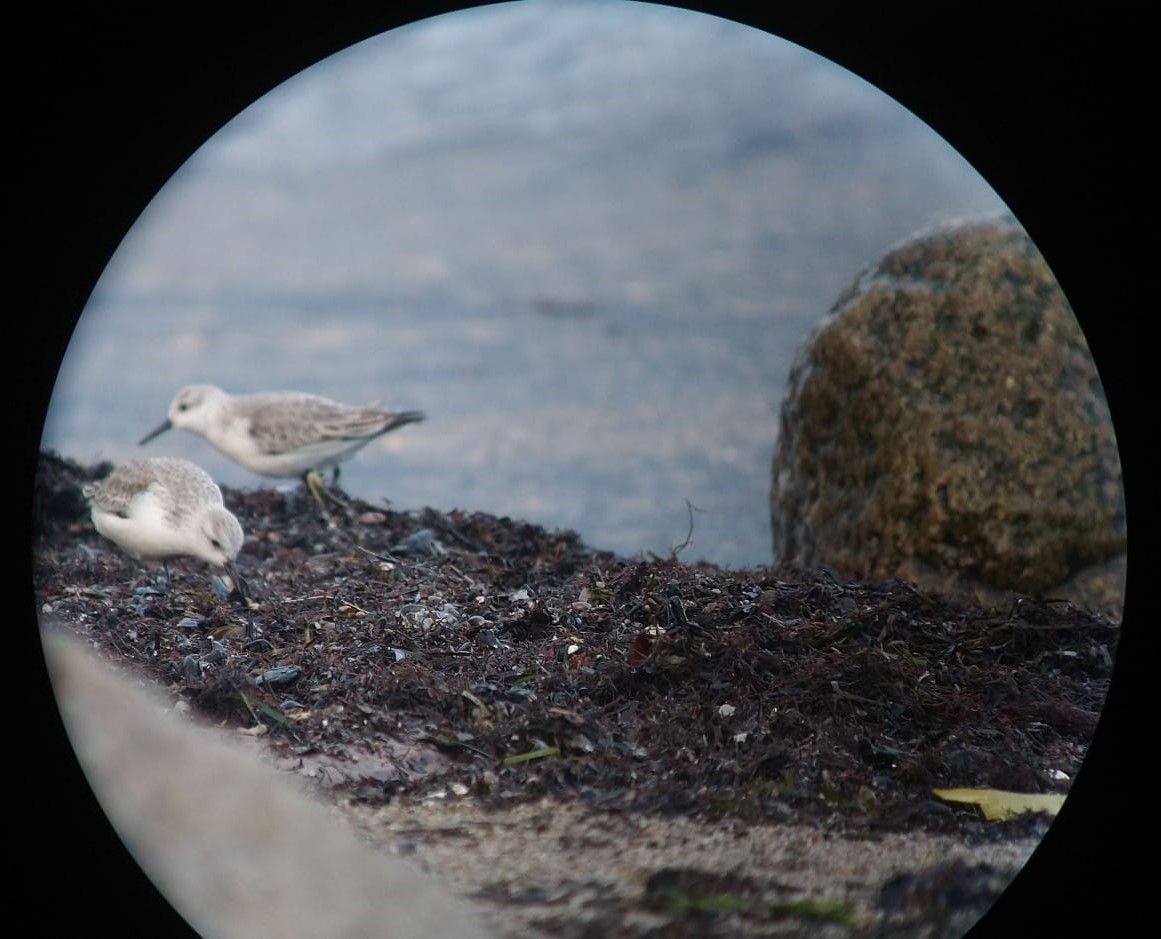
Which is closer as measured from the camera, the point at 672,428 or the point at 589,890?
the point at 589,890

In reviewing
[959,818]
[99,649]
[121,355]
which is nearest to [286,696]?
[99,649]

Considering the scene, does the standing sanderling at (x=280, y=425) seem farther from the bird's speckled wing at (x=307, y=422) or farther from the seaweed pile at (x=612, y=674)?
the seaweed pile at (x=612, y=674)

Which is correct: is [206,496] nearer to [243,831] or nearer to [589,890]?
[243,831]

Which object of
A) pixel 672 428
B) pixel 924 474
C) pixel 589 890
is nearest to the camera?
pixel 589 890

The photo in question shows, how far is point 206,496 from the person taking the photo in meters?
3.53

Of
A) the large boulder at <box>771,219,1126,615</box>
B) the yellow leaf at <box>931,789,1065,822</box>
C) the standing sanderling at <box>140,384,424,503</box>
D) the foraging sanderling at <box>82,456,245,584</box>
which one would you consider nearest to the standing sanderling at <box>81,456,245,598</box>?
the foraging sanderling at <box>82,456,245,584</box>

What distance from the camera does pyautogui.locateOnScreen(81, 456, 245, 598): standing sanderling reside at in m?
3.50

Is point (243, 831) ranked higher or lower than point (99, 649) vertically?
lower

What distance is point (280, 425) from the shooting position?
3.61 metres

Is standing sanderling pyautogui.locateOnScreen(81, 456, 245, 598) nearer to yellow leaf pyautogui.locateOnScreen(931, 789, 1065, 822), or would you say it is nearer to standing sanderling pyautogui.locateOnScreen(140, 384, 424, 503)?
standing sanderling pyautogui.locateOnScreen(140, 384, 424, 503)

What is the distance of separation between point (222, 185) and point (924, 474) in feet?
7.03

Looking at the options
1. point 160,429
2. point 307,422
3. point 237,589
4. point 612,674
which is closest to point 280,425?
point 307,422

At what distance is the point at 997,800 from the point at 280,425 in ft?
6.90

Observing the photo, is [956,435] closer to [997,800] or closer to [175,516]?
[997,800]
